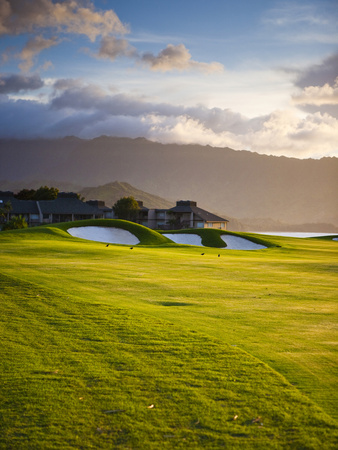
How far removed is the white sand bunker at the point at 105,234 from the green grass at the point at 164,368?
42.7 meters

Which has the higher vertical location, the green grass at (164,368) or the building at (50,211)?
the building at (50,211)

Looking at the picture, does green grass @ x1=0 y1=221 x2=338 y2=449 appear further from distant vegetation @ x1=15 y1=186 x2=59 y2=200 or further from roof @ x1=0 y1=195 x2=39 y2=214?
distant vegetation @ x1=15 y1=186 x2=59 y2=200

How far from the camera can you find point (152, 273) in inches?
928

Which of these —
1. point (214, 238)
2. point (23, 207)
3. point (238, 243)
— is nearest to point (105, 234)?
point (214, 238)

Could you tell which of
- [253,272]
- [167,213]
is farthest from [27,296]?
[167,213]

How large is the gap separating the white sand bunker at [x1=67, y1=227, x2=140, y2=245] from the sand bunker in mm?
Result: 10086

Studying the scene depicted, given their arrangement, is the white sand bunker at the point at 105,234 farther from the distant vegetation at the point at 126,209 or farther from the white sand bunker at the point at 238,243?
the distant vegetation at the point at 126,209

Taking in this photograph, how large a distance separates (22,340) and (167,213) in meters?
134

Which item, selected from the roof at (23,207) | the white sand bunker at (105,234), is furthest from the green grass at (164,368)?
the roof at (23,207)

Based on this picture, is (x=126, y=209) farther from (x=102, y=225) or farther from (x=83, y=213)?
(x=102, y=225)

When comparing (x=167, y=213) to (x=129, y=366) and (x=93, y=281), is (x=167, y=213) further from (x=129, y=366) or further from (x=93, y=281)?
(x=129, y=366)

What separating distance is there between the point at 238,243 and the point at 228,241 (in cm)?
153

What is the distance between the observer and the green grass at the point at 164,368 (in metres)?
7.04

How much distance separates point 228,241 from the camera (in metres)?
66.9
